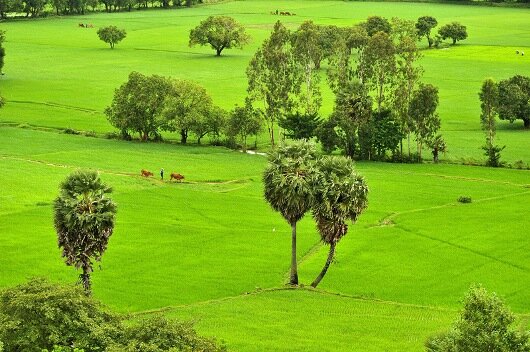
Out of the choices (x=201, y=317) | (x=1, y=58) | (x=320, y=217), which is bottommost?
(x=201, y=317)

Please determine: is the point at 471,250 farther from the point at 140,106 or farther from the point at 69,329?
the point at 140,106

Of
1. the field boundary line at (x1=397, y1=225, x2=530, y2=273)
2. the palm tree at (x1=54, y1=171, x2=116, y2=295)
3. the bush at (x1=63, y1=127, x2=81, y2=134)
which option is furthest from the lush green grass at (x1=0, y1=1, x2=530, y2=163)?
the palm tree at (x1=54, y1=171, x2=116, y2=295)

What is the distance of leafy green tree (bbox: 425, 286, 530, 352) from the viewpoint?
49.6m

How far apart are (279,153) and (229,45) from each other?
123m

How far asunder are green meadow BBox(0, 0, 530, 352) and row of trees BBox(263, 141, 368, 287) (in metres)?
4.38

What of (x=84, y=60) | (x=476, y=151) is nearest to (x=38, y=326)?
(x=476, y=151)

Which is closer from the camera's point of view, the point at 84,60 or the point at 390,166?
the point at 390,166

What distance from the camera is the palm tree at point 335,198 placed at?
72.4 metres

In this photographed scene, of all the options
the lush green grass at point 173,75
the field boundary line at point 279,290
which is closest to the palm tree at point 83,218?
the field boundary line at point 279,290

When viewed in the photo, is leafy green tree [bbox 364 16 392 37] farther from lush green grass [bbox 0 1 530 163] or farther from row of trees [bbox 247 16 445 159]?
row of trees [bbox 247 16 445 159]

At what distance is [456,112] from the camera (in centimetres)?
14375

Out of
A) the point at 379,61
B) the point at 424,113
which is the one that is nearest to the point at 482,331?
the point at 424,113

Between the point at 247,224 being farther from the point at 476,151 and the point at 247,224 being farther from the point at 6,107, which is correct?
the point at 6,107

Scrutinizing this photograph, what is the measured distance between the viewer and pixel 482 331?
50188 millimetres
